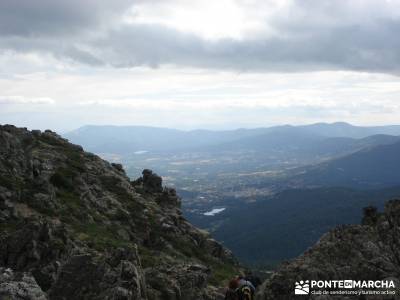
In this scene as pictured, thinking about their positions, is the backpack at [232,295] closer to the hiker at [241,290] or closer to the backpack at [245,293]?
the hiker at [241,290]

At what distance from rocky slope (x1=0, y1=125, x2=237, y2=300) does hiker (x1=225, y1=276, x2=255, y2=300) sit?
653cm

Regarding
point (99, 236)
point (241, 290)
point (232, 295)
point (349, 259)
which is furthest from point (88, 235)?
point (349, 259)

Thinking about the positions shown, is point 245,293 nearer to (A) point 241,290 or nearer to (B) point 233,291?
(A) point 241,290

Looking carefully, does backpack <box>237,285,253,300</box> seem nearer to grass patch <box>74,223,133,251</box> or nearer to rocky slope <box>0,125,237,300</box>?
rocky slope <box>0,125,237,300</box>

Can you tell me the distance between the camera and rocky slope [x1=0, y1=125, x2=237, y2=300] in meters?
30.6

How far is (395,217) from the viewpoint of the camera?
2928 cm

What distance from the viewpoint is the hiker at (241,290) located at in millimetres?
26125

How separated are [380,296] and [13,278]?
71.0 feet

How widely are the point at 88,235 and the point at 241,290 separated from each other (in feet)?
106

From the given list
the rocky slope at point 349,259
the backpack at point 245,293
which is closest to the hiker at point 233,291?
the backpack at point 245,293

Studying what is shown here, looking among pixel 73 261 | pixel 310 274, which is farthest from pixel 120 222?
pixel 310 274

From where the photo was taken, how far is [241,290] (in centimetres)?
2634

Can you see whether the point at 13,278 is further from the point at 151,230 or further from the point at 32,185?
the point at 151,230

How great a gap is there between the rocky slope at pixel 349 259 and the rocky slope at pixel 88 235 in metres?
9.84
